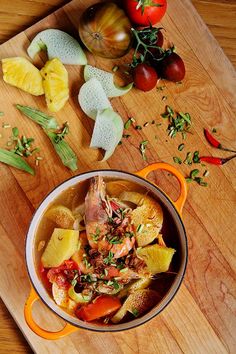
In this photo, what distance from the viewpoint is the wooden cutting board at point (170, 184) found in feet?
5.79

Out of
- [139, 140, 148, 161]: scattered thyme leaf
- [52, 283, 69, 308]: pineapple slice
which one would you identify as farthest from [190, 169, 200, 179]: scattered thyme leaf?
[52, 283, 69, 308]: pineapple slice

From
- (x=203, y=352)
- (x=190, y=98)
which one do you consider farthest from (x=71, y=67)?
(x=203, y=352)

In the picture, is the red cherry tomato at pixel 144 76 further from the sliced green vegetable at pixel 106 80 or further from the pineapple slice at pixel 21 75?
the pineapple slice at pixel 21 75

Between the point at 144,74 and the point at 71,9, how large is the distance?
30 cm

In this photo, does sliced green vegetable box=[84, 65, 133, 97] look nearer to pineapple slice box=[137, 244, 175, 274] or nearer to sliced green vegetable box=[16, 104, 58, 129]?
sliced green vegetable box=[16, 104, 58, 129]

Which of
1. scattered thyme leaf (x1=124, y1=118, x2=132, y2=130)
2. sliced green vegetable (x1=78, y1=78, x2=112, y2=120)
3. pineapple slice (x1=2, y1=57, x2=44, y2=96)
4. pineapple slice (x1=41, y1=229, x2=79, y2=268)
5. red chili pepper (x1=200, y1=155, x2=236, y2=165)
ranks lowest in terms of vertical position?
pineapple slice (x1=41, y1=229, x2=79, y2=268)

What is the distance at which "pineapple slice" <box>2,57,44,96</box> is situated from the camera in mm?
1785

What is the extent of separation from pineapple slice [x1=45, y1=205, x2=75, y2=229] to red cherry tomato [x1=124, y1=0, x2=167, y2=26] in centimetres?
57

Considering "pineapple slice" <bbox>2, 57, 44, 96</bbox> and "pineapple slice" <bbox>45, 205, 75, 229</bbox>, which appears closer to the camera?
"pineapple slice" <bbox>45, 205, 75, 229</bbox>

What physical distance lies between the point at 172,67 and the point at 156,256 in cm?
52

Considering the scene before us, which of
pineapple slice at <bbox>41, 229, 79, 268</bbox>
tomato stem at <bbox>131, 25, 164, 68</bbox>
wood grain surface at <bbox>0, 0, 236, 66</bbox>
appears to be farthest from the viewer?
wood grain surface at <bbox>0, 0, 236, 66</bbox>

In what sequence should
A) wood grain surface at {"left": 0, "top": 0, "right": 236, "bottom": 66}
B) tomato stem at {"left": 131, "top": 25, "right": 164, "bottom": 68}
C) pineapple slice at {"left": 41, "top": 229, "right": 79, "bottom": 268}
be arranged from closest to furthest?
pineapple slice at {"left": 41, "top": 229, "right": 79, "bottom": 268}
tomato stem at {"left": 131, "top": 25, "right": 164, "bottom": 68}
wood grain surface at {"left": 0, "top": 0, "right": 236, "bottom": 66}

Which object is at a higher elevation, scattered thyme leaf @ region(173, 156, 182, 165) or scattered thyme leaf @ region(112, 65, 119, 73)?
scattered thyme leaf @ region(112, 65, 119, 73)

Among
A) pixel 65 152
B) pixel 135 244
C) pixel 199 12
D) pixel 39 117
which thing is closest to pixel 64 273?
pixel 135 244
